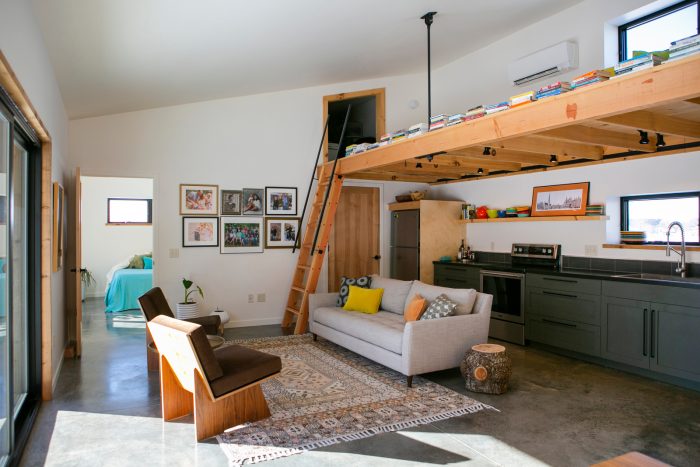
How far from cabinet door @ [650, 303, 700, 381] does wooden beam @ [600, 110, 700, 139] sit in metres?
1.41

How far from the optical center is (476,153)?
4832 mm

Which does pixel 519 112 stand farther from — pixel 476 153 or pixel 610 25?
pixel 610 25

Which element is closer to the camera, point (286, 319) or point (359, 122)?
point (286, 319)

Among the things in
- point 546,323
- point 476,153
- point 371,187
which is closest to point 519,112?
point 476,153

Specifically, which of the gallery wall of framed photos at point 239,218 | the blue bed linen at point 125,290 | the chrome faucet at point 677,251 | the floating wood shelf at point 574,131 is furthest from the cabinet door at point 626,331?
the blue bed linen at point 125,290

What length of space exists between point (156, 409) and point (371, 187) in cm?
461

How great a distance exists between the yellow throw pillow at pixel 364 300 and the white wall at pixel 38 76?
2828 mm

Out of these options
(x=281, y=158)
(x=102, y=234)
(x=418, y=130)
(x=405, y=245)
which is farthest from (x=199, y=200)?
(x=102, y=234)

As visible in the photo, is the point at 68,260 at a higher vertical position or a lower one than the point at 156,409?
higher

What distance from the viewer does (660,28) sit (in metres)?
4.50

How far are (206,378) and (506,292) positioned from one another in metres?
3.82

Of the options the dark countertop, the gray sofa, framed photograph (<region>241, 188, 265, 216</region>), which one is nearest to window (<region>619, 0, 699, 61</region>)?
the dark countertop

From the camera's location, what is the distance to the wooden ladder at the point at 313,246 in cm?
598

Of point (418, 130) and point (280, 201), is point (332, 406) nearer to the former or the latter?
point (418, 130)
